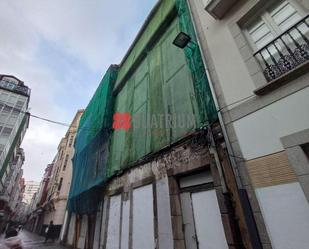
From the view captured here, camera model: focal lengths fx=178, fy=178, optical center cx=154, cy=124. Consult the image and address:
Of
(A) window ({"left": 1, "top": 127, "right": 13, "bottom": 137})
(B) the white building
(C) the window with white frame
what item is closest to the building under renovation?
(C) the window with white frame

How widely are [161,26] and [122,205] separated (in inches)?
311

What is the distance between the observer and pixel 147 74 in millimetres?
8461

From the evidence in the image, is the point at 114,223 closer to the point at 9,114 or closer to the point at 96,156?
the point at 96,156

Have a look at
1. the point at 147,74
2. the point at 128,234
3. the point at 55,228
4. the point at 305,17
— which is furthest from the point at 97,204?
the point at 55,228

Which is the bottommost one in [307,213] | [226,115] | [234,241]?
[234,241]

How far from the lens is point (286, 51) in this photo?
11.3 feet

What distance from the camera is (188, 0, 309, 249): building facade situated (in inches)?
107

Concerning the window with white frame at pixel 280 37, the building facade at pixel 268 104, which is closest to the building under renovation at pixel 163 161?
the building facade at pixel 268 104

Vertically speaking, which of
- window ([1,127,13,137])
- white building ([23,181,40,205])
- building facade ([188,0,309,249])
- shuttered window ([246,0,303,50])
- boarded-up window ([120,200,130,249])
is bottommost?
boarded-up window ([120,200,130,249])

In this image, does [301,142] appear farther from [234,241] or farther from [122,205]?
[122,205]

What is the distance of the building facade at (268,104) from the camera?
2.72 meters

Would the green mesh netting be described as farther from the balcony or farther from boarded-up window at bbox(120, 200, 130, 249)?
the balcony

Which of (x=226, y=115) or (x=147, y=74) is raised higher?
(x=147, y=74)

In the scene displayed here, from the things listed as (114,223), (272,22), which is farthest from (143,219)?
(272,22)
